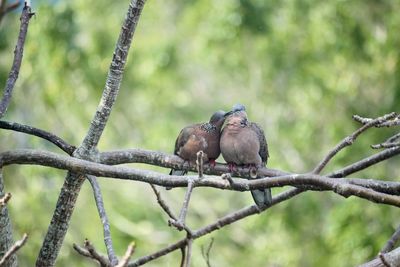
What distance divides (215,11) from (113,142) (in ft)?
13.3

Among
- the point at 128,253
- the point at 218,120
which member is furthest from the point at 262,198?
the point at 128,253

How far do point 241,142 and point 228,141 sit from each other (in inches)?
4.9

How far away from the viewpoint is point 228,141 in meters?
5.20

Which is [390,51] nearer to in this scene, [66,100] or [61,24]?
[61,24]

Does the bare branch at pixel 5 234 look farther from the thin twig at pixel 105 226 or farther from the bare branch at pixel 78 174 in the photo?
the thin twig at pixel 105 226

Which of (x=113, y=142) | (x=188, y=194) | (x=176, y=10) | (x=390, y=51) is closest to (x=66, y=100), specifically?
(x=113, y=142)

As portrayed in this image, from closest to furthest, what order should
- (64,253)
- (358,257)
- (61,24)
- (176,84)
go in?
(358,257) → (64,253) → (61,24) → (176,84)

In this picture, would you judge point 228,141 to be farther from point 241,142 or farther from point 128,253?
point 128,253

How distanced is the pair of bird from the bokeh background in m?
5.56

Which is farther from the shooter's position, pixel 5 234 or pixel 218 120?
pixel 218 120

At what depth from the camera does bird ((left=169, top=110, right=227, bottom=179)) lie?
5176mm

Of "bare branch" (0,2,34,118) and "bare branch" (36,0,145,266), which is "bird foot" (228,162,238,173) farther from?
"bare branch" (0,2,34,118)

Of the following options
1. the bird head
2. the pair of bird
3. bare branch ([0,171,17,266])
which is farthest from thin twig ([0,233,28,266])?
the bird head

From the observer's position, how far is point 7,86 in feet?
12.8
